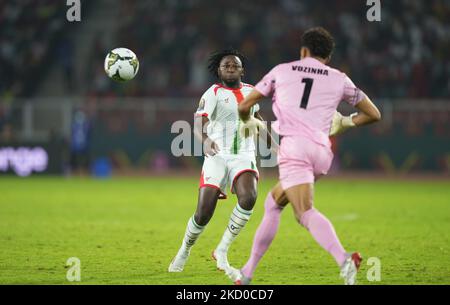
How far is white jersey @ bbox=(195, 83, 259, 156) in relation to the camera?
866cm

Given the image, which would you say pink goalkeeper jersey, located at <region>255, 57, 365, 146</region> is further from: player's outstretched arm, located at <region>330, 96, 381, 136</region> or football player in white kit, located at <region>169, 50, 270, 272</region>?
football player in white kit, located at <region>169, 50, 270, 272</region>

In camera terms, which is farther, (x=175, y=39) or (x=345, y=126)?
(x=175, y=39)

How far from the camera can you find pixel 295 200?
6859 millimetres

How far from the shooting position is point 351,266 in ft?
21.7

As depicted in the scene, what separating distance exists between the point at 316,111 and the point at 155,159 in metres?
19.4

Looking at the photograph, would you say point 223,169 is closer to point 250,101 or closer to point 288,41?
point 250,101

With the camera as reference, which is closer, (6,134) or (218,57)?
(218,57)

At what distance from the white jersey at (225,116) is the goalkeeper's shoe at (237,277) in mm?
1324

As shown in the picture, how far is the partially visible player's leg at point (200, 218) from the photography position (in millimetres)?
8430

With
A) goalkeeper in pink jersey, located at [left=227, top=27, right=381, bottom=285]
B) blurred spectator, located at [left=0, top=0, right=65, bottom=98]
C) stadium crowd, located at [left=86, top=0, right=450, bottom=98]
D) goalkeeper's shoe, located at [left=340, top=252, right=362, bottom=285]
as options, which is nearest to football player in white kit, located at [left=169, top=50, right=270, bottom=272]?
goalkeeper in pink jersey, located at [left=227, top=27, right=381, bottom=285]

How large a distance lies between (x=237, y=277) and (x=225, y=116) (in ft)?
6.06

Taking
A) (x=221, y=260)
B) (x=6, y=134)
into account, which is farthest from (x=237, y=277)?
(x=6, y=134)

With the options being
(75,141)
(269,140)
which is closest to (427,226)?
(269,140)

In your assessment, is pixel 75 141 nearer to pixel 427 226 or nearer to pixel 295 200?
pixel 427 226
